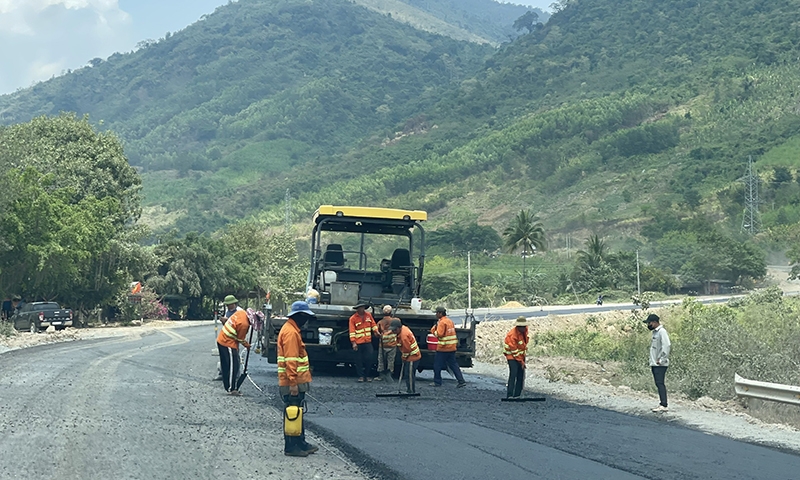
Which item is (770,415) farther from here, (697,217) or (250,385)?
(697,217)

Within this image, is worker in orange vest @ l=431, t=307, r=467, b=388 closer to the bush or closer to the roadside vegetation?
the roadside vegetation

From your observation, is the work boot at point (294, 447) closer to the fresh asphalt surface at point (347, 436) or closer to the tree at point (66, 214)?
the fresh asphalt surface at point (347, 436)

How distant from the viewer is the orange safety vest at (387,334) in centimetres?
1906

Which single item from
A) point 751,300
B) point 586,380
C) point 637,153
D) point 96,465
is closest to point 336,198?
point 637,153

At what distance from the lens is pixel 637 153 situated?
A: 555 feet

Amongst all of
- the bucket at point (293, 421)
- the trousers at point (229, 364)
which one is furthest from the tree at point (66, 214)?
the bucket at point (293, 421)

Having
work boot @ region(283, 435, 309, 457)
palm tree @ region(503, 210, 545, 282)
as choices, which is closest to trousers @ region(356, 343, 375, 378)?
work boot @ region(283, 435, 309, 457)

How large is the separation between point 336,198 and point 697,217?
243 feet

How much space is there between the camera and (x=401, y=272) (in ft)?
69.9

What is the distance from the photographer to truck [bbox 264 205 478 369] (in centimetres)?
2005

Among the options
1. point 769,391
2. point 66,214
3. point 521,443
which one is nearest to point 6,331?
point 66,214

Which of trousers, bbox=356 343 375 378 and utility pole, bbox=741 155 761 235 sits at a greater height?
utility pole, bbox=741 155 761 235

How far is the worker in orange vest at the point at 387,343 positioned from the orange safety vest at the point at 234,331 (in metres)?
3.21

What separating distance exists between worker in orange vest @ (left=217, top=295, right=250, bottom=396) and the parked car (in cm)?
2951
